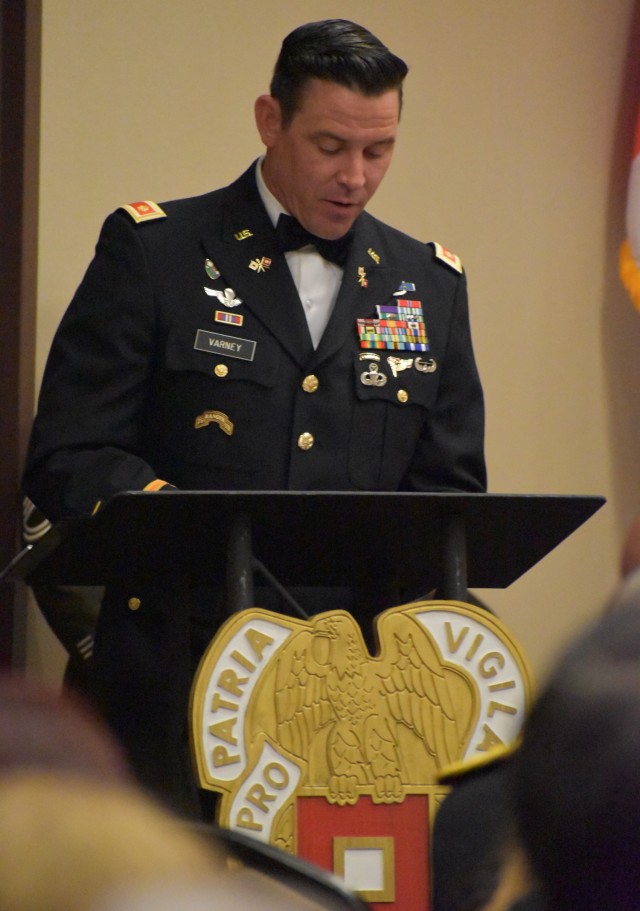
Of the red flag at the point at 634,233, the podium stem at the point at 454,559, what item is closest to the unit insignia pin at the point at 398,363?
the podium stem at the point at 454,559

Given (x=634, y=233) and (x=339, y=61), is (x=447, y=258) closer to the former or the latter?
(x=339, y=61)

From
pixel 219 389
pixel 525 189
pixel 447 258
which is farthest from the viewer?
pixel 525 189

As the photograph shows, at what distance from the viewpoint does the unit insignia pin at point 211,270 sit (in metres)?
2.71

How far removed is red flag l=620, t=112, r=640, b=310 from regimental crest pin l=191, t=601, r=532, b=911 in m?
2.24

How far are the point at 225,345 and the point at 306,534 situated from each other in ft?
2.16

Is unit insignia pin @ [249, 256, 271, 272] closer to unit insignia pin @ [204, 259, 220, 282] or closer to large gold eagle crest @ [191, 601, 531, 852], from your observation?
unit insignia pin @ [204, 259, 220, 282]

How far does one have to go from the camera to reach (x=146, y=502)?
1.90 meters

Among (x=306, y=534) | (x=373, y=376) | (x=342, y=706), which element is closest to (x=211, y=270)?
(x=373, y=376)

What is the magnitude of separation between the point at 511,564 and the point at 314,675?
51 centimetres

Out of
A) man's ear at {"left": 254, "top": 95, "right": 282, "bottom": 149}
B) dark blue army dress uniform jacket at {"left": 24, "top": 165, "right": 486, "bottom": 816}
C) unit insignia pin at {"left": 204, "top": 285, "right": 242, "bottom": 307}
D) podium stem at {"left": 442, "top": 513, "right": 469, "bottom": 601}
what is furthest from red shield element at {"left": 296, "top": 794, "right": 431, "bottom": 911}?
man's ear at {"left": 254, "top": 95, "right": 282, "bottom": 149}

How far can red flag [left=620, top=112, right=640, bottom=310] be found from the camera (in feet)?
13.1

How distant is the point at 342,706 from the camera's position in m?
1.92

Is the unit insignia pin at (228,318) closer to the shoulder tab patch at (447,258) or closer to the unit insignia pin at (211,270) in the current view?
the unit insignia pin at (211,270)

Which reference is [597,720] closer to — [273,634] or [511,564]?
[273,634]
